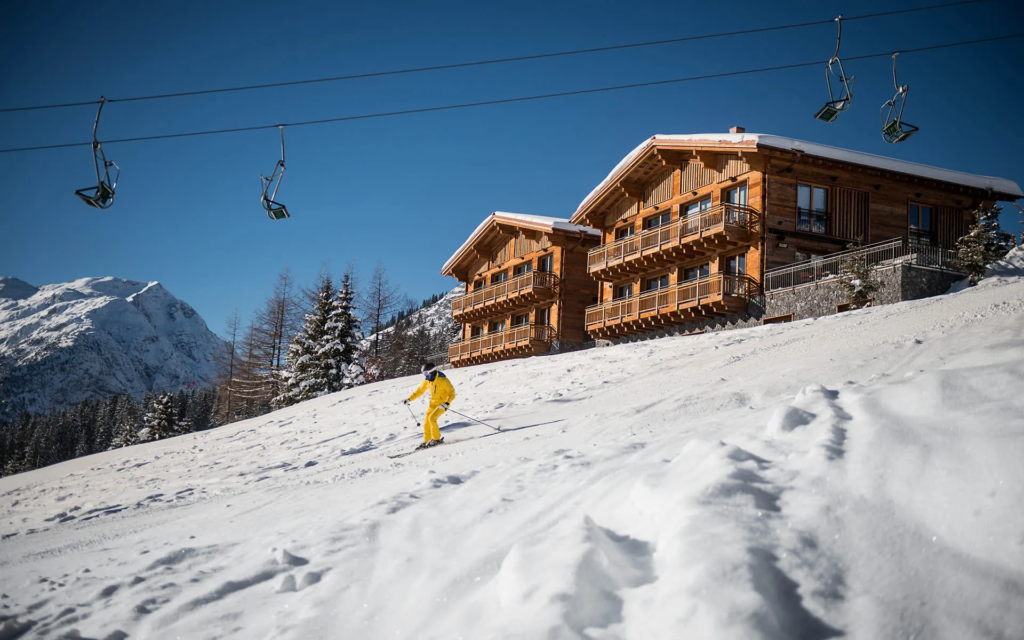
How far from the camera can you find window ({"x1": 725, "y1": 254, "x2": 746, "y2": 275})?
26153 millimetres

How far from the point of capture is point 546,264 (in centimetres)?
3881

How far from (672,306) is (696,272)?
235 centimetres

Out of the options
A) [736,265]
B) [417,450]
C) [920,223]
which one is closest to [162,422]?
[736,265]

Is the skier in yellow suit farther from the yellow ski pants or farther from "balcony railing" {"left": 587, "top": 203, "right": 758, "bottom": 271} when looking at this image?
"balcony railing" {"left": 587, "top": 203, "right": 758, "bottom": 271}

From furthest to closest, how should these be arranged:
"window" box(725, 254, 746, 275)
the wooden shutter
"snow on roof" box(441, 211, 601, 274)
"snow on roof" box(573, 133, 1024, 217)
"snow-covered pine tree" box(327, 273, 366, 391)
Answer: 1. "snow-covered pine tree" box(327, 273, 366, 391)
2. "snow on roof" box(441, 211, 601, 274)
3. "window" box(725, 254, 746, 275)
4. the wooden shutter
5. "snow on roof" box(573, 133, 1024, 217)

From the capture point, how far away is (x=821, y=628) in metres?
3.64

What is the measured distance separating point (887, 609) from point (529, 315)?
3612 centimetres

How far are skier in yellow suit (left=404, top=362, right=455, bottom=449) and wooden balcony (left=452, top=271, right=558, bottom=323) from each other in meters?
23.1

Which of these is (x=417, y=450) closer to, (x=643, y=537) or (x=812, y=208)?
A: (x=643, y=537)

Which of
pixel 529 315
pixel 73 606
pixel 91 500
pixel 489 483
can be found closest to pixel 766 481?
pixel 489 483

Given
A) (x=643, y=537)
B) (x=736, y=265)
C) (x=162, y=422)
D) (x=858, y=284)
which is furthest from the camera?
(x=162, y=422)

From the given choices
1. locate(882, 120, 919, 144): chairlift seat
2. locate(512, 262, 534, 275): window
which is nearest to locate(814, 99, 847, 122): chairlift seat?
locate(882, 120, 919, 144): chairlift seat

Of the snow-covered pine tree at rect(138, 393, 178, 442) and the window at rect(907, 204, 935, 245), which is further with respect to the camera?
the snow-covered pine tree at rect(138, 393, 178, 442)

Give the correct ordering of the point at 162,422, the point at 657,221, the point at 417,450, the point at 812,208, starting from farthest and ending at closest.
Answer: the point at 162,422
the point at 657,221
the point at 812,208
the point at 417,450
